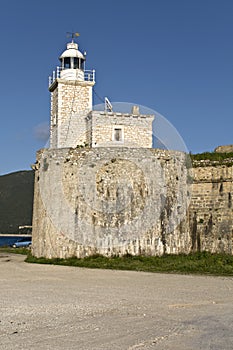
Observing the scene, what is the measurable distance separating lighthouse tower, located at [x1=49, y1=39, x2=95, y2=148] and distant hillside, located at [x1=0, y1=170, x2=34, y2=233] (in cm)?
8330

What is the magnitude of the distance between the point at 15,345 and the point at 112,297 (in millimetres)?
4390

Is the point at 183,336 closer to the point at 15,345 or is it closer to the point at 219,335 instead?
the point at 219,335

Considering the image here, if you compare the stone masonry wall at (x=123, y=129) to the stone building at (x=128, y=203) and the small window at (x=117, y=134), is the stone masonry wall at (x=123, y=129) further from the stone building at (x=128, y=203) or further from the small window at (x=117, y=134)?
the stone building at (x=128, y=203)

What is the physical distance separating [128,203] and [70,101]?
43.1 feet

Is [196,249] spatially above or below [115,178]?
below

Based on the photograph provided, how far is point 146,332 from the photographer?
7727 millimetres

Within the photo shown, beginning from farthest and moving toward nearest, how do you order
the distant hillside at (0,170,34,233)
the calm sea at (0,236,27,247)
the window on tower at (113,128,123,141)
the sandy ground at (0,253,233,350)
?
the distant hillside at (0,170,34,233) → the calm sea at (0,236,27,247) → the window on tower at (113,128,123,141) → the sandy ground at (0,253,233,350)

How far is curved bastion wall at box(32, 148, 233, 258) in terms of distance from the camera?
62.8 feet

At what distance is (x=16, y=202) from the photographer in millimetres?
119625

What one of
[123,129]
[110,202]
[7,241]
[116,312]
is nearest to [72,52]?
[123,129]

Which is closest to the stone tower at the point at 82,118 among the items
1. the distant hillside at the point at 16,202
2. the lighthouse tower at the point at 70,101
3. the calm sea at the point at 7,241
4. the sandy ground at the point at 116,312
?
the lighthouse tower at the point at 70,101

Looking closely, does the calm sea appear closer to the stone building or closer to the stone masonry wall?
the stone masonry wall

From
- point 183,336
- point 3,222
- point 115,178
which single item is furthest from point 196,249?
point 3,222

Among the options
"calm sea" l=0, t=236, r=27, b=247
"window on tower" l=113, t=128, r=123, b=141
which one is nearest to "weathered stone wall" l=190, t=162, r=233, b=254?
"window on tower" l=113, t=128, r=123, b=141
